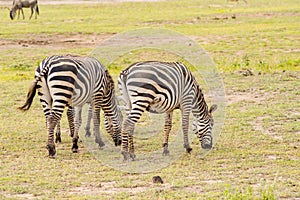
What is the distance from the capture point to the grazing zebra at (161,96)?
9078 millimetres

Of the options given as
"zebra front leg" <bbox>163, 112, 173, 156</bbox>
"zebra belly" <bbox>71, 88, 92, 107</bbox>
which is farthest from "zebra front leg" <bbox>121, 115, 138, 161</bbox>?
"zebra belly" <bbox>71, 88, 92, 107</bbox>

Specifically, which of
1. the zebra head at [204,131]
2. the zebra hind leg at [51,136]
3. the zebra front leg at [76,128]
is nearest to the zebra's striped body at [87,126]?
the zebra front leg at [76,128]

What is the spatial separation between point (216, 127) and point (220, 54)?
907 cm

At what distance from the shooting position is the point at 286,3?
128 feet

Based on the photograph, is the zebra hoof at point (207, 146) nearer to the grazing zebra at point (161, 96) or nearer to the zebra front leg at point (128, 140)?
the grazing zebra at point (161, 96)

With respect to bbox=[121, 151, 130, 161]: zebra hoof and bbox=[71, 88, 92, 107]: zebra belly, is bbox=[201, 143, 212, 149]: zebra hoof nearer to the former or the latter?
bbox=[121, 151, 130, 161]: zebra hoof

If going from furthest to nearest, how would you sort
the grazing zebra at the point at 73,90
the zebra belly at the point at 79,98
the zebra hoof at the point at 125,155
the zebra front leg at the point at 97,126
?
1. the zebra front leg at the point at 97,126
2. the zebra belly at the point at 79,98
3. the grazing zebra at the point at 73,90
4. the zebra hoof at the point at 125,155

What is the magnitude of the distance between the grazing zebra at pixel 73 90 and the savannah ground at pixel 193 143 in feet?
1.72

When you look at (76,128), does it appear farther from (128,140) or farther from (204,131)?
(204,131)

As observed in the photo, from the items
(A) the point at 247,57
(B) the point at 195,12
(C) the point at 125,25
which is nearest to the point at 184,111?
(A) the point at 247,57

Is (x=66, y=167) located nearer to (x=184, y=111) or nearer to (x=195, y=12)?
(x=184, y=111)

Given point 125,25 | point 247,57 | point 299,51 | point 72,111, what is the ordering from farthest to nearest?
point 125,25
point 299,51
point 247,57
point 72,111

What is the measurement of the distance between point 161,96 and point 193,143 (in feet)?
5.07

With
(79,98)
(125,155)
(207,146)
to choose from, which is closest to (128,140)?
(125,155)
